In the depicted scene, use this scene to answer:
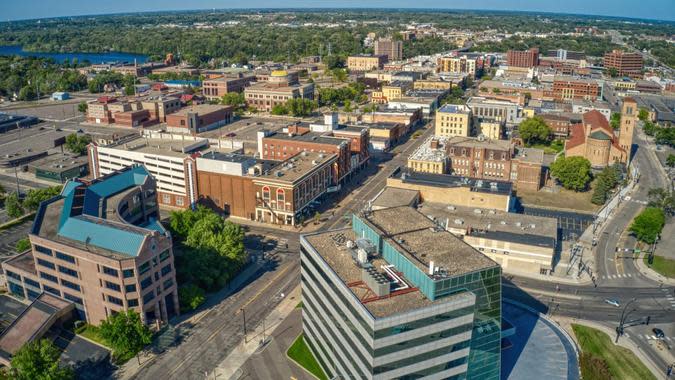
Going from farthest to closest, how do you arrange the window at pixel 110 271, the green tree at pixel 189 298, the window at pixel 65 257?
the green tree at pixel 189 298
the window at pixel 65 257
the window at pixel 110 271

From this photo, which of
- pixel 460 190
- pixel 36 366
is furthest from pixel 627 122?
pixel 36 366

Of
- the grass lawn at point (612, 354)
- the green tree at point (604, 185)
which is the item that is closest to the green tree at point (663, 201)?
the green tree at point (604, 185)

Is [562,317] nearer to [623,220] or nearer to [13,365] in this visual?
[623,220]

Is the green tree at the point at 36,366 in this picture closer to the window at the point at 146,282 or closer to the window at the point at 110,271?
the window at the point at 110,271

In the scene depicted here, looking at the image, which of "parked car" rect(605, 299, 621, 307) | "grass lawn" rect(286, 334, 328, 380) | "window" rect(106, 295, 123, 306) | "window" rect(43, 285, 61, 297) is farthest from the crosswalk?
"window" rect(43, 285, 61, 297)

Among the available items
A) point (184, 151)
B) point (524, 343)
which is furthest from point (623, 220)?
point (184, 151)

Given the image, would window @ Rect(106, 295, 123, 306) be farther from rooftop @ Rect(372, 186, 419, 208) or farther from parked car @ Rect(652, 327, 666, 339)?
parked car @ Rect(652, 327, 666, 339)
